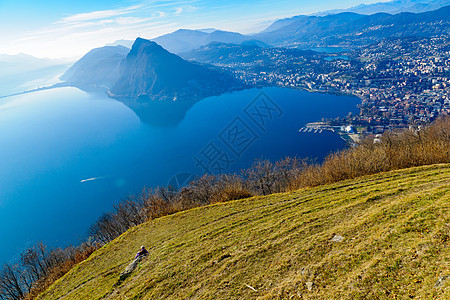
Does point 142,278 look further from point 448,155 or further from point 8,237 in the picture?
point 8,237

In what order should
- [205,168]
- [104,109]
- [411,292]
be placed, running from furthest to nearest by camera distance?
[104,109] → [205,168] → [411,292]

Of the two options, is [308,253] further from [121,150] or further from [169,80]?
[169,80]

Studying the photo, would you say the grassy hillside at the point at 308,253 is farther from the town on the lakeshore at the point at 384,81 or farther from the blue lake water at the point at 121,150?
the blue lake water at the point at 121,150

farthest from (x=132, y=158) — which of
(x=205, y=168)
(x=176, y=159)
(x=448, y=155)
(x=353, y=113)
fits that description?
(x=353, y=113)

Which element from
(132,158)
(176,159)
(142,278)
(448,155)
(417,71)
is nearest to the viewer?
(142,278)

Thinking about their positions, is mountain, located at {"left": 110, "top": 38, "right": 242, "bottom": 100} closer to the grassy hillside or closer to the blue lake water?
the blue lake water

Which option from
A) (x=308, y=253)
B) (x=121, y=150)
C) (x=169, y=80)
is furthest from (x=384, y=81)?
(x=308, y=253)

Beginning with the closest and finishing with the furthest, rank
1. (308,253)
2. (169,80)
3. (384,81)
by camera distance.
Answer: (308,253)
(384,81)
(169,80)

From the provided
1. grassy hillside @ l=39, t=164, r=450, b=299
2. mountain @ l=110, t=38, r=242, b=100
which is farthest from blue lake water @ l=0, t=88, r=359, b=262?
grassy hillside @ l=39, t=164, r=450, b=299
